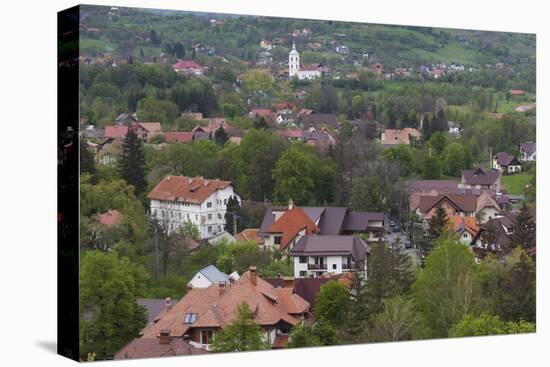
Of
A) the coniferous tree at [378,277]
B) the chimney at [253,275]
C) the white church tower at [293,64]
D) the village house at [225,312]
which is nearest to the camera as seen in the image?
the village house at [225,312]

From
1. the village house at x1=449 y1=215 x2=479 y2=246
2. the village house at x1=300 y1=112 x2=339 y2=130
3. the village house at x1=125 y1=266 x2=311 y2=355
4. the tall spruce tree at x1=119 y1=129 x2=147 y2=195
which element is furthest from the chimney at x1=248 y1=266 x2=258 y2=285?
the village house at x1=449 y1=215 x2=479 y2=246

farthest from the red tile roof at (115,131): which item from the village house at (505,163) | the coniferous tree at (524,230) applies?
the coniferous tree at (524,230)

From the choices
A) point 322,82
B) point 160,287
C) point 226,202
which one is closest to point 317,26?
point 322,82

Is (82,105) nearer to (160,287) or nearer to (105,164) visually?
(105,164)

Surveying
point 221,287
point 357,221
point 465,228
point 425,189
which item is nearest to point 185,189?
point 221,287

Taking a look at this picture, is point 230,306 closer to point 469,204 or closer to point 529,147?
point 469,204

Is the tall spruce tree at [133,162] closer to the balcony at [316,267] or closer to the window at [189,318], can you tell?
the window at [189,318]

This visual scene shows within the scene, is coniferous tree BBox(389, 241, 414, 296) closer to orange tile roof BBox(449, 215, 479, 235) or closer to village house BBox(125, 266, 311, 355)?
orange tile roof BBox(449, 215, 479, 235)
